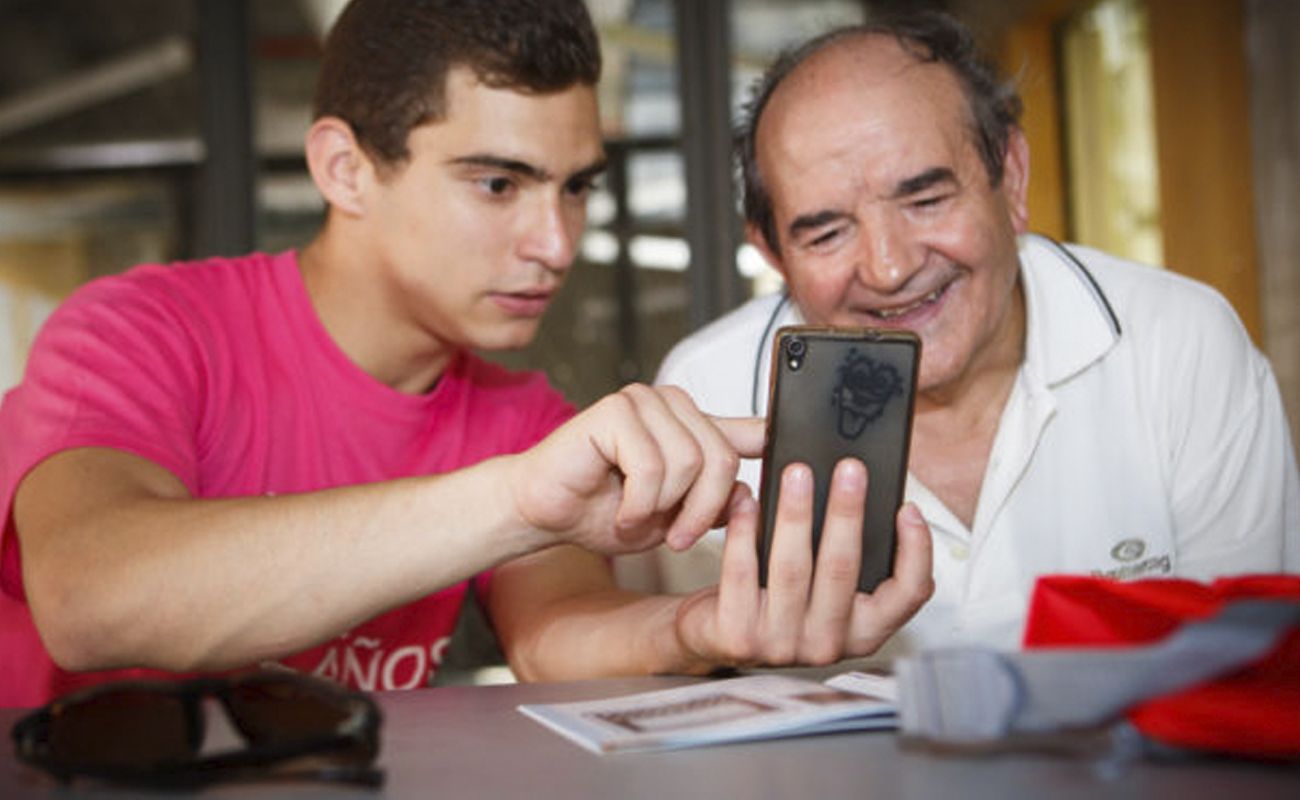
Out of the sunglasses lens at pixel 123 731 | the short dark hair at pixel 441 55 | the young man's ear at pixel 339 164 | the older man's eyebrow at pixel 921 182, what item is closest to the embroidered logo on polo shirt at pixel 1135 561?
the older man's eyebrow at pixel 921 182

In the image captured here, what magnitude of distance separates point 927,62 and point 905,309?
13.9 inches

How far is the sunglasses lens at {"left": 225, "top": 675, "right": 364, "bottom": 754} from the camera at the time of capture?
0.72 metres

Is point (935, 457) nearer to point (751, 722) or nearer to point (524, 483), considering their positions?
point (524, 483)

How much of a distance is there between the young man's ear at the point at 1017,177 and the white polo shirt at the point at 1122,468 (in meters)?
0.17

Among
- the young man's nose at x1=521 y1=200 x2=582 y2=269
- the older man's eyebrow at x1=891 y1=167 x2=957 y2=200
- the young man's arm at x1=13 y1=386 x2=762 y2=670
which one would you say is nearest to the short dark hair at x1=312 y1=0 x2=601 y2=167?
the young man's nose at x1=521 y1=200 x2=582 y2=269

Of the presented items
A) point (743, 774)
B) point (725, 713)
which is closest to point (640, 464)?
point (725, 713)

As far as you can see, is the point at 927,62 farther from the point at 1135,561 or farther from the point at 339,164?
the point at 339,164

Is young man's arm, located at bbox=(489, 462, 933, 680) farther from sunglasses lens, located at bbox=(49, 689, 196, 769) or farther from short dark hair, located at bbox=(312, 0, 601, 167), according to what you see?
short dark hair, located at bbox=(312, 0, 601, 167)

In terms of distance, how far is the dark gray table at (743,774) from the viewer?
2.11 ft

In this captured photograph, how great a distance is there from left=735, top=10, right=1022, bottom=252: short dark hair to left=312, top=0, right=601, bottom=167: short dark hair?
275mm

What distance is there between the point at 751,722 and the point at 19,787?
427 millimetres

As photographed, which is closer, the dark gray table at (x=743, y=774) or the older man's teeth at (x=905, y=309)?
the dark gray table at (x=743, y=774)

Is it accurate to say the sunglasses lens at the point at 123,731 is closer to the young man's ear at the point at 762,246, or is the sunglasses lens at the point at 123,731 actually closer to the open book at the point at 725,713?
the open book at the point at 725,713

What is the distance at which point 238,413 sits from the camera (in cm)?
158
